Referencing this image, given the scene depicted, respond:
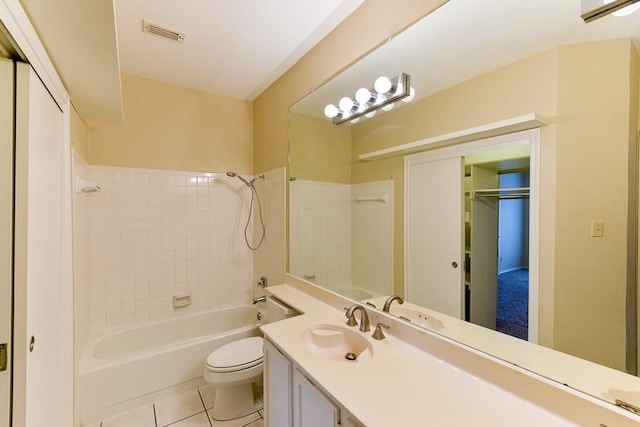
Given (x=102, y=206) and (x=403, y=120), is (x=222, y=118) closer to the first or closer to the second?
(x=102, y=206)

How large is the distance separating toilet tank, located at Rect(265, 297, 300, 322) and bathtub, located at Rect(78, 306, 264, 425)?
591mm

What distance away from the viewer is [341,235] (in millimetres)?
2168

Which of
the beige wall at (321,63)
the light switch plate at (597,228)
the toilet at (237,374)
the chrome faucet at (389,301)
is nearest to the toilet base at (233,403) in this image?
the toilet at (237,374)

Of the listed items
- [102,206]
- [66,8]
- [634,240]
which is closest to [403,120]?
[634,240]

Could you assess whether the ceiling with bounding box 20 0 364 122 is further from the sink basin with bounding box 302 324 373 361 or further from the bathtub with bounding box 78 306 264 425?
the bathtub with bounding box 78 306 264 425

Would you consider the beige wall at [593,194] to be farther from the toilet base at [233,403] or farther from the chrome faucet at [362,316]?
the toilet base at [233,403]

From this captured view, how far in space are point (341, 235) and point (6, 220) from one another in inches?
69.6

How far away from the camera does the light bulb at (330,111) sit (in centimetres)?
206

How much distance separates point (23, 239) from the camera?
0.98 meters

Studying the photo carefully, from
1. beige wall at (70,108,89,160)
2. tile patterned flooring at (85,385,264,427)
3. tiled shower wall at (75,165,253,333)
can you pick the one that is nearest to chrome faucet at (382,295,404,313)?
tile patterned flooring at (85,385,264,427)

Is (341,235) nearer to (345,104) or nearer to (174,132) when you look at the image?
(345,104)

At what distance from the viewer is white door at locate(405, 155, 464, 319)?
1.38m

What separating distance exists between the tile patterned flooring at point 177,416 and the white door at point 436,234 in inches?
59.1

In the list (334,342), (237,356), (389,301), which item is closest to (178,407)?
(237,356)
